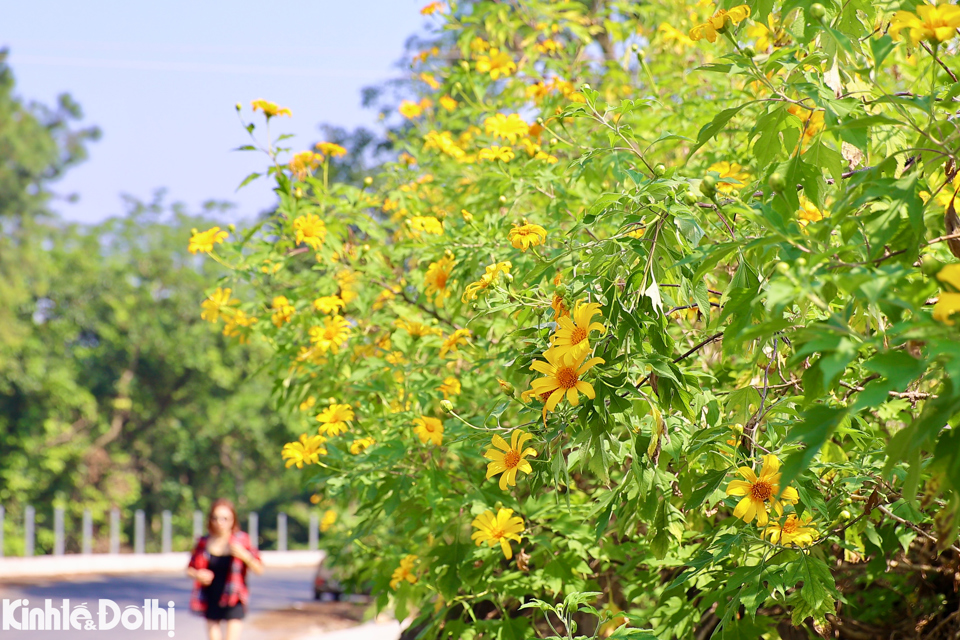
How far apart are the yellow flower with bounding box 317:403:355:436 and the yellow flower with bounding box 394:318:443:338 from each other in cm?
30

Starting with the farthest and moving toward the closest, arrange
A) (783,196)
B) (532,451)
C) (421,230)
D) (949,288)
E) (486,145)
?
(486,145) < (421,230) < (532,451) < (783,196) < (949,288)

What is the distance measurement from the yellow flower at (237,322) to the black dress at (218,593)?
5.92 ft

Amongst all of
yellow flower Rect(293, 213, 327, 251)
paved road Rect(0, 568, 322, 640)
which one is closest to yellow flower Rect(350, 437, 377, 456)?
yellow flower Rect(293, 213, 327, 251)

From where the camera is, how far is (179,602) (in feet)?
34.5

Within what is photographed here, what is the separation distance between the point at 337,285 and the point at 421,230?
0.32 m

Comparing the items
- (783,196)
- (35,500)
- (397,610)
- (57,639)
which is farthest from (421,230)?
(35,500)

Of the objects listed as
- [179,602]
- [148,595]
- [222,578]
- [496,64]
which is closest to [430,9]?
[496,64]

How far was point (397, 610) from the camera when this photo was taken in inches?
101

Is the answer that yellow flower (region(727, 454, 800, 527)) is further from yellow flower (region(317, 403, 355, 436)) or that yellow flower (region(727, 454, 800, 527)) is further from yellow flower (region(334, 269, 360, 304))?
yellow flower (region(334, 269, 360, 304))

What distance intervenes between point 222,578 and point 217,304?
193cm

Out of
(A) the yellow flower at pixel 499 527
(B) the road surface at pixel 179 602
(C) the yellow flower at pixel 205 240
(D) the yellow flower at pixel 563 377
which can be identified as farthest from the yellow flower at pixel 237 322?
(B) the road surface at pixel 179 602

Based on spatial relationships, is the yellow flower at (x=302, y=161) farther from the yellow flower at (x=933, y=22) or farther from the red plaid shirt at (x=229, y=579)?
the red plaid shirt at (x=229, y=579)

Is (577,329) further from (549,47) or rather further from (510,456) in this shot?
(549,47)

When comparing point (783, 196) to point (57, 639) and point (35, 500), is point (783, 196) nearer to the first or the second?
point (57, 639)
